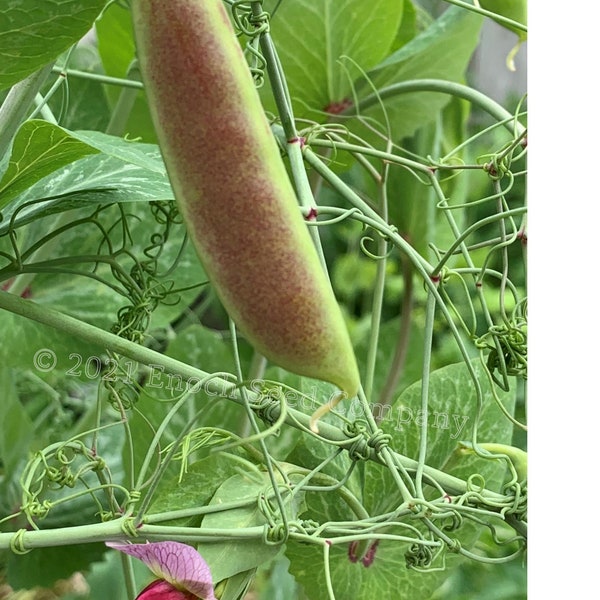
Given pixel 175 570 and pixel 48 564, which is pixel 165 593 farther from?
pixel 48 564

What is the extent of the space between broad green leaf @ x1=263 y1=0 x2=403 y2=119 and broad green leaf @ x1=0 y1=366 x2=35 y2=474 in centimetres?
25

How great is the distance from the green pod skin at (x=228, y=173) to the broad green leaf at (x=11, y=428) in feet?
1.06

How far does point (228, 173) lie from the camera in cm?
18

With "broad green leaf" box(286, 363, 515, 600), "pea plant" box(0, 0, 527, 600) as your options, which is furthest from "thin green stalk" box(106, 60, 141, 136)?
"broad green leaf" box(286, 363, 515, 600)

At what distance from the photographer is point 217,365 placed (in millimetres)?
468

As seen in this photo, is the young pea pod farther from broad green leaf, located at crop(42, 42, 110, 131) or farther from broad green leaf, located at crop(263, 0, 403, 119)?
broad green leaf, located at crop(42, 42, 110, 131)

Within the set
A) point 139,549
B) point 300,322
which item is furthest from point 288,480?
point 300,322

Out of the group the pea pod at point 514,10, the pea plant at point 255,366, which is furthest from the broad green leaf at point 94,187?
the pea pod at point 514,10

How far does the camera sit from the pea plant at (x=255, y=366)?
1.00 feet

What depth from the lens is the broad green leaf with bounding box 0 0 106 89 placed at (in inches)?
9.4

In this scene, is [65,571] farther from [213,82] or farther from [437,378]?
[213,82]

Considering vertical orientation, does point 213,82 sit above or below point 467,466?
above

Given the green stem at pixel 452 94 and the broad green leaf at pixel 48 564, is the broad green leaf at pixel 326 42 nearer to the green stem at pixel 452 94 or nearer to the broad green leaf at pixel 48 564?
the green stem at pixel 452 94
